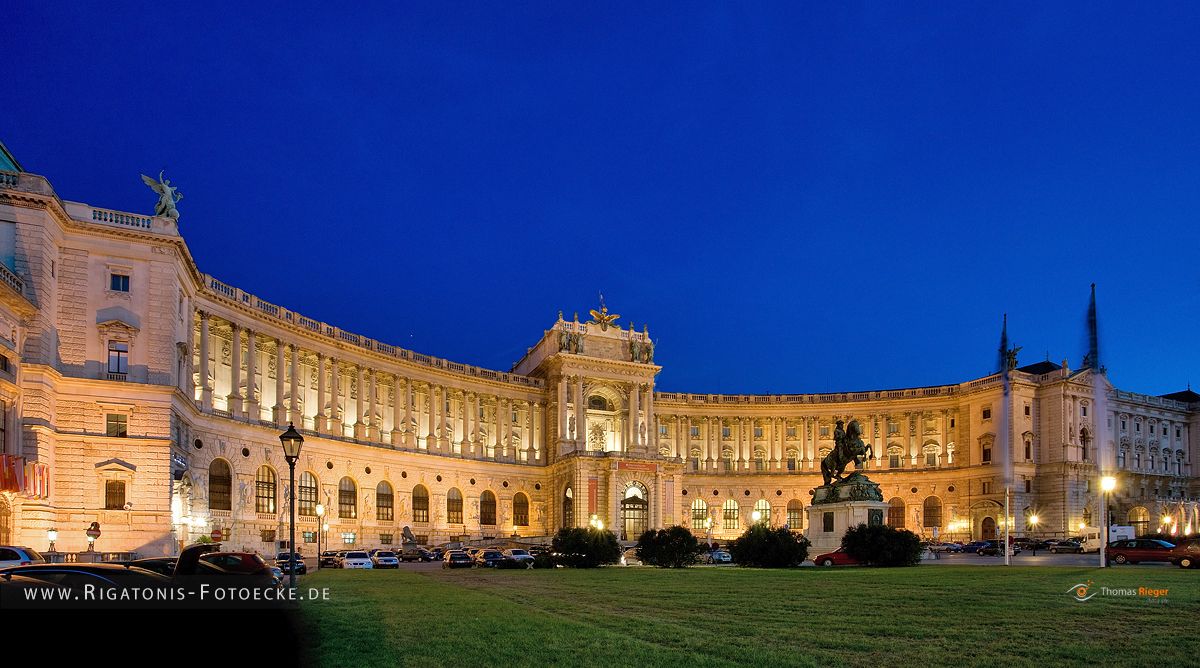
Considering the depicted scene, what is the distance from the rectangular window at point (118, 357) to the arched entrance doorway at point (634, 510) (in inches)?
2230

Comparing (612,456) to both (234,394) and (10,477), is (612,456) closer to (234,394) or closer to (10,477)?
(234,394)

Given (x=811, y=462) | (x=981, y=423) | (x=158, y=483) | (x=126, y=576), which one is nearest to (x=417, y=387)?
(x=158, y=483)

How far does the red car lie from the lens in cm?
4669

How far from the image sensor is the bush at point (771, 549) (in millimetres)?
47188

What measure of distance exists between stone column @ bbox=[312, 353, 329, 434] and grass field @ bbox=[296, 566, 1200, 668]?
47.9 metres

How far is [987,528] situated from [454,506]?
5665 centimetres

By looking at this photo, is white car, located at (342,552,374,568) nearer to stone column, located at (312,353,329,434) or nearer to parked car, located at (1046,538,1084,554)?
stone column, located at (312,353,329,434)

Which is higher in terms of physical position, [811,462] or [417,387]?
[417,387]

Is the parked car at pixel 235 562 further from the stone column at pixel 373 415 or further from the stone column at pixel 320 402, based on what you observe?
the stone column at pixel 373 415

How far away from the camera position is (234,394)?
67.4 m

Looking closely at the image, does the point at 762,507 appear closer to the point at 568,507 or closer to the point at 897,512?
the point at 897,512

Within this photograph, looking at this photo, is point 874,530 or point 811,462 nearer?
point 874,530

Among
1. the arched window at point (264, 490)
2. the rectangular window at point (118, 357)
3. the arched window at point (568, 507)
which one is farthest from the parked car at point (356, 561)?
the arched window at point (568, 507)

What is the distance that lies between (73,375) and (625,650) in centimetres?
4201
